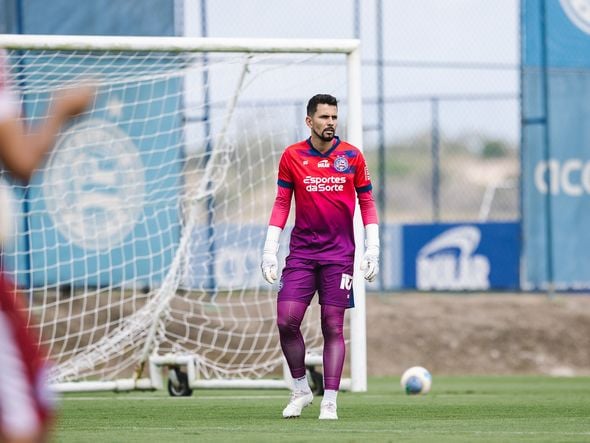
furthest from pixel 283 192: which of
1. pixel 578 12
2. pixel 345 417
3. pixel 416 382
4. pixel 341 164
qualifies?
pixel 578 12

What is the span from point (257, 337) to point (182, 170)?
225 cm

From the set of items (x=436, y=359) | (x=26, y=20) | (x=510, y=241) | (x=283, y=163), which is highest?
(x=26, y=20)

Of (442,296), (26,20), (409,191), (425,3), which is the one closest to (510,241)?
(442,296)

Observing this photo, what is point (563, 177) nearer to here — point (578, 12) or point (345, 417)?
point (578, 12)

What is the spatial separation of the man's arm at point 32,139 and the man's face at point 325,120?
190 inches

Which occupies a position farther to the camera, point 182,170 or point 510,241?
point 510,241

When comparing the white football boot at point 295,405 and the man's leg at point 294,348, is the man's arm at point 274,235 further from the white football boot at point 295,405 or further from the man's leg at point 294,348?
the white football boot at point 295,405

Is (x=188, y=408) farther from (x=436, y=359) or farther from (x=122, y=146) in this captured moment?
(x=436, y=359)

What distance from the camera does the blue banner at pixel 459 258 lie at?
18484mm

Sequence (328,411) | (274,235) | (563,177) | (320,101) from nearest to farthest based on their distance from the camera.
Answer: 1. (328,411)
2. (320,101)
3. (274,235)
4. (563,177)

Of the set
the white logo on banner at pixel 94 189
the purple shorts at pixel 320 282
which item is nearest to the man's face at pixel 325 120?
the purple shorts at pixel 320 282

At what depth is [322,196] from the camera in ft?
28.9

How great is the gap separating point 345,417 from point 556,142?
996cm

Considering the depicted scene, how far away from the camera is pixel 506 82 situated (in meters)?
20.2
